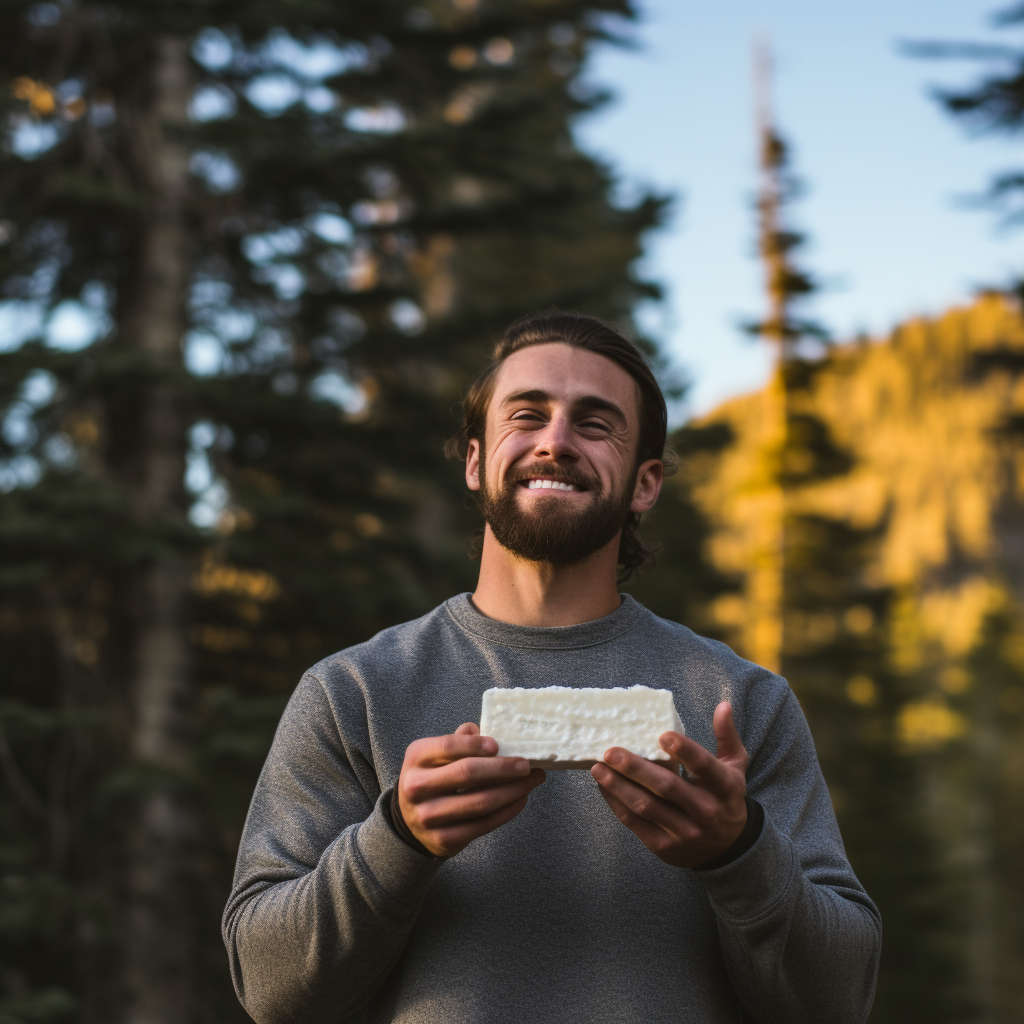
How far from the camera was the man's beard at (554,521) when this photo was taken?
237 cm

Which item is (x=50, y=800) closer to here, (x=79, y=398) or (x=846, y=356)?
(x=79, y=398)

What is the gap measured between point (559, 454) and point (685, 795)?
2.82 feet

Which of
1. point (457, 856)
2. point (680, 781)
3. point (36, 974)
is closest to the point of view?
point (680, 781)

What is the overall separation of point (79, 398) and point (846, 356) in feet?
54.9

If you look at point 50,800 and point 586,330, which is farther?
point 50,800

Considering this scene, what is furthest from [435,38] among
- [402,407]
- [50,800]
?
[50,800]

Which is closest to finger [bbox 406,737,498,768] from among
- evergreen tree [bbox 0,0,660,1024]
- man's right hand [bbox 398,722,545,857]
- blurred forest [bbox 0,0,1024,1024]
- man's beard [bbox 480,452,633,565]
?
man's right hand [bbox 398,722,545,857]

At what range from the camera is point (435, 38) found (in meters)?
10.6

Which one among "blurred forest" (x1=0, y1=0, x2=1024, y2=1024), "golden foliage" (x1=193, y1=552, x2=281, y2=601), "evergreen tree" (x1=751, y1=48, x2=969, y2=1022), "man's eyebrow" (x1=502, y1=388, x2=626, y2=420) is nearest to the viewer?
"man's eyebrow" (x1=502, y1=388, x2=626, y2=420)

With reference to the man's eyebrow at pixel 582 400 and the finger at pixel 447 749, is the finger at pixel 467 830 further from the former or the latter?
the man's eyebrow at pixel 582 400

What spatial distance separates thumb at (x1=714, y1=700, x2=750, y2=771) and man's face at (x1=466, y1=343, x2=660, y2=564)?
636mm

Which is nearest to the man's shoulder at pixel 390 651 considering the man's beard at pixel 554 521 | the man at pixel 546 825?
the man at pixel 546 825

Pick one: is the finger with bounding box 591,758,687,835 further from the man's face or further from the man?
the man's face

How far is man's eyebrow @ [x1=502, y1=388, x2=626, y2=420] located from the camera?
2502mm
